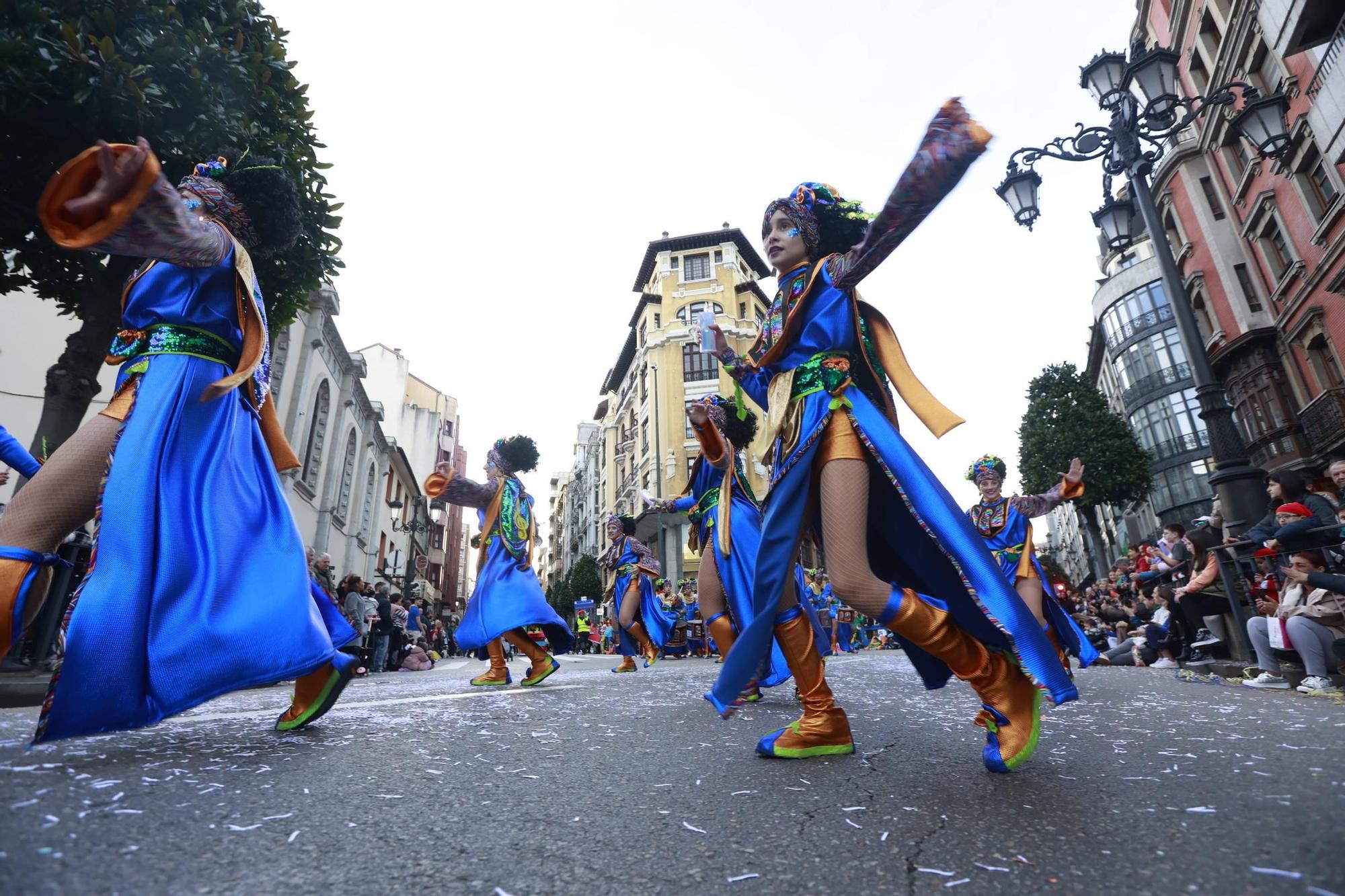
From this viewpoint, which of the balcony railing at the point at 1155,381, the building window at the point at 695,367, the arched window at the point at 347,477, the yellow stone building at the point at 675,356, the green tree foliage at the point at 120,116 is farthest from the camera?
the building window at the point at 695,367

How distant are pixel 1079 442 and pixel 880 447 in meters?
35.8

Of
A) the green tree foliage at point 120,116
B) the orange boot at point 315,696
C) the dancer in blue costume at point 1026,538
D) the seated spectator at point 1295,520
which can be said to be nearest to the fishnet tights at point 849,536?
the orange boot at point 315,696

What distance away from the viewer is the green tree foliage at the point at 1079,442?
32406 millimetres

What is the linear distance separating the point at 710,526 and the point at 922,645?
348cm

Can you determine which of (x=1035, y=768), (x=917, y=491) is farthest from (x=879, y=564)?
(x=1035, y=768)

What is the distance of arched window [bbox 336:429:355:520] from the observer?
2286 centimetres

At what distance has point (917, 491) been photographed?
2309mm

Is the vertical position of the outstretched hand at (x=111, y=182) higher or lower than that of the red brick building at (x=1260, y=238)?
lower

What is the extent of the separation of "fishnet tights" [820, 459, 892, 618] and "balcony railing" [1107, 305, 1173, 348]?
4276cm

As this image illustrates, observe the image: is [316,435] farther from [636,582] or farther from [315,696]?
[315,696]

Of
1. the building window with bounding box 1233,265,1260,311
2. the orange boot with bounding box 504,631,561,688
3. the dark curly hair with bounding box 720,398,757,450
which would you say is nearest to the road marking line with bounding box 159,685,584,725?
the orange boot with bounding box 504,631,561,688

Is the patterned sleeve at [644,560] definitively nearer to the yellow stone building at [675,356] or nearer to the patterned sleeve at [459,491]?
the patterned sleeve at [459,491]

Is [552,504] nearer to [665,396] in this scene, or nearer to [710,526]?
[665,396]

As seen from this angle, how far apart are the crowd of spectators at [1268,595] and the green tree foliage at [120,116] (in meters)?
8.27
